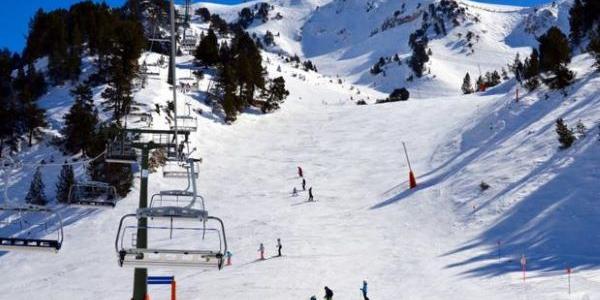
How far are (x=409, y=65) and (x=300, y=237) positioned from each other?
135 meters

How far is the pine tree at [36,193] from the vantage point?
41844mm

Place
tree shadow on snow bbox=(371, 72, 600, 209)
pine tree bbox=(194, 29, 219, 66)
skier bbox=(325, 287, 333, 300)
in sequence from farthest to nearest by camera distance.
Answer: pine tree bbox=(194, 29, 219, 66)
tree shadow on snow bbox=(371, 72, 600, 209)
skier bbox=(325, 287, 333, 300)

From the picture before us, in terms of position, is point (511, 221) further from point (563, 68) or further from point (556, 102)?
point (563, 68)

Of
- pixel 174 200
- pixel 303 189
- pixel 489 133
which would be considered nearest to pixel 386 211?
pixel 303 189

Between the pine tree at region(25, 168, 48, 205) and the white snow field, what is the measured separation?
1.94m

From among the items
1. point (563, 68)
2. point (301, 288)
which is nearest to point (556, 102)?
point (563, 68)

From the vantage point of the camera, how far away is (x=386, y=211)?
3519cm

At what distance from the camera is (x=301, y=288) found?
2403cm

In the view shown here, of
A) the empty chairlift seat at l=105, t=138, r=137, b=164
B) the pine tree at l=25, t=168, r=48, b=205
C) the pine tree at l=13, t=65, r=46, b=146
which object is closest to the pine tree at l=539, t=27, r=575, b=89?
the empty chairlift seat at l=105, t=138, r=137, b=164

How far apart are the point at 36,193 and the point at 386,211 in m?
22.8

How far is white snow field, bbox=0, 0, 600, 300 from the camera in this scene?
24.5 metres

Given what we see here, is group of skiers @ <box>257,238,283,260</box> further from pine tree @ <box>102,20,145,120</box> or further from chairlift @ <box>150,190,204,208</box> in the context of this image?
pine tree @ <box>102,20,145,120</box>

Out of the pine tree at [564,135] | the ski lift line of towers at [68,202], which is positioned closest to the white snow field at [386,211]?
the pine tree at [564,135]

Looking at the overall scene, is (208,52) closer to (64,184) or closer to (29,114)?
(29,114)
